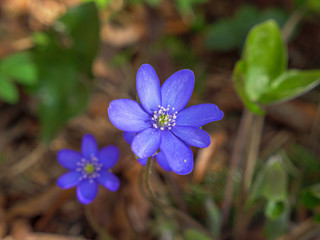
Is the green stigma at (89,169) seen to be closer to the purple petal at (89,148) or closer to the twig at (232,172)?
the purple petal at (89,148)

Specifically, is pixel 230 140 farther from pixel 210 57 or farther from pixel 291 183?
pixel 210 57

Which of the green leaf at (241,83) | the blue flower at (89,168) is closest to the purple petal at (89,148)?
the blue flower at (89,168)

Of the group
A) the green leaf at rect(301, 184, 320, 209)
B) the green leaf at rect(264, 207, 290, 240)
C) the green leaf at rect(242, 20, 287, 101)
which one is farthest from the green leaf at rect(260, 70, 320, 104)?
the green leaf at rect(264, 207, 290, 240)

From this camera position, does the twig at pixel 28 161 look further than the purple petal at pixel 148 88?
Yes

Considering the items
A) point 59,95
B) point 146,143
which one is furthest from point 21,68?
point 146,143

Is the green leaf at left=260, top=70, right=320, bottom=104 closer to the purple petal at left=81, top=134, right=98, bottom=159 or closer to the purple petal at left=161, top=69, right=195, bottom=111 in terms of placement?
the purple petal at left=161, top=69, right=195, bottom=111

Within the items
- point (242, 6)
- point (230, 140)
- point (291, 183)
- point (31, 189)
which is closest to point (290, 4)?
point (242, 6)
